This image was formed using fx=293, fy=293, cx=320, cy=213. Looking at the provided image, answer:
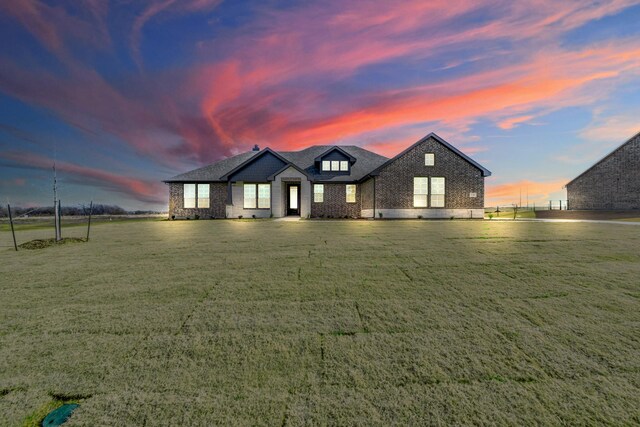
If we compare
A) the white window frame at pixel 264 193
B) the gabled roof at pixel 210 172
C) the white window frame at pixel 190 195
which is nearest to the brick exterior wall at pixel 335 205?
the white window frame at pixel 264 193

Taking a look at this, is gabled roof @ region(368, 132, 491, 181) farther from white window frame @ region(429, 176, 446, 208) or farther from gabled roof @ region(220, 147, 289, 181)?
gabled roof @ region(220, 147, 289, 181)

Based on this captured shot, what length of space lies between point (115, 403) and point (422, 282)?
4.42m

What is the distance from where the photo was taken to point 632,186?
1133 inches

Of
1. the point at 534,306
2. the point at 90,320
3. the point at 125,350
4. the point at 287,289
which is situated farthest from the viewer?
the point at 287,289

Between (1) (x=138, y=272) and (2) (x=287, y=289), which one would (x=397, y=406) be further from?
(1) (x=138, y=272)

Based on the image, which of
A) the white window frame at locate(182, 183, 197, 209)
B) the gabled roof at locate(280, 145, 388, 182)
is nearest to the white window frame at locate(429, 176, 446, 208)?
the gabled roof at locate(280, 145, 388, 182)

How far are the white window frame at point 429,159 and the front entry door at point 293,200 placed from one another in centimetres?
1248

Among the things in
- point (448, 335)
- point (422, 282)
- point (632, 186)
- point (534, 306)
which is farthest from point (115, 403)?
point (632, 186)

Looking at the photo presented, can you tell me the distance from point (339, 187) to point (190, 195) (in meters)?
14.0

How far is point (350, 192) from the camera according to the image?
2770 cm

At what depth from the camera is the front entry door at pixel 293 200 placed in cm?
2979

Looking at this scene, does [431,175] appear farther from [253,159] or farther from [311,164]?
[253,159]

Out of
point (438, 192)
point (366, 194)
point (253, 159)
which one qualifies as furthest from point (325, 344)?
point (253, 159)

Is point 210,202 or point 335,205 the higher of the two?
point 210,202
